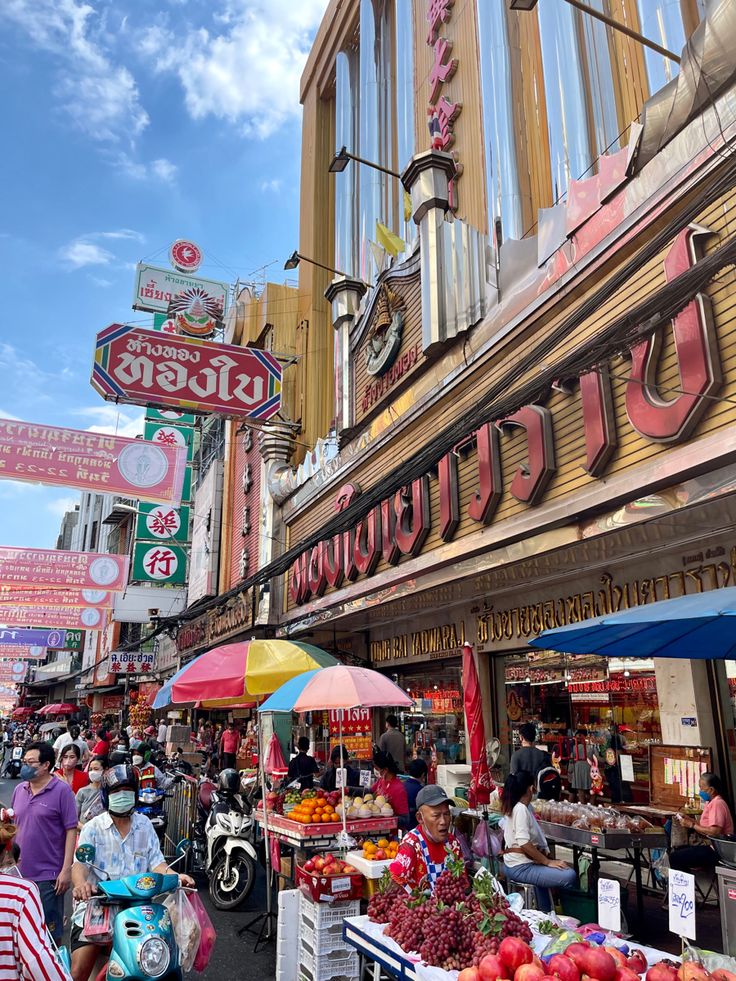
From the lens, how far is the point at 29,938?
9.02 feet

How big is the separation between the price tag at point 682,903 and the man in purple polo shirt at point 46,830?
460cm

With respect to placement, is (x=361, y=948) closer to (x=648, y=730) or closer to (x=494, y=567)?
(x=494, y=567)

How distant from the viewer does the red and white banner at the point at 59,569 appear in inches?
888

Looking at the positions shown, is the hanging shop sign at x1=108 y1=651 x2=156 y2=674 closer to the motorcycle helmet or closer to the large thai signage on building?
the large thai signage on building

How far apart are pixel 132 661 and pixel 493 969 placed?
38652mm

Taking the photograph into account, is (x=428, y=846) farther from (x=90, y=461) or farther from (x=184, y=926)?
(x=90, y=461)

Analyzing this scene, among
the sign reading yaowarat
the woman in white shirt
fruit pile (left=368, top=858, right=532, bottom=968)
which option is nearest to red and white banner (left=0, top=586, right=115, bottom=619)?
the sign reading yaowarat

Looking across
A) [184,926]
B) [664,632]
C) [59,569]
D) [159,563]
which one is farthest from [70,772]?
[159,563]

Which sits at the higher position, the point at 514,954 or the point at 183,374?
the point at 183,374

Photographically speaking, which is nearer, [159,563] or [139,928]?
[139,928]

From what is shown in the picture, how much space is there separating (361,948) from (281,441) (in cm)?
1738

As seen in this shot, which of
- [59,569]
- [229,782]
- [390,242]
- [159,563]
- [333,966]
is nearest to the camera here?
[333,966]

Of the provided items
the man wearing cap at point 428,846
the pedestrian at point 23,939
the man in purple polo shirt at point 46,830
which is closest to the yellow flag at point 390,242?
the man in purple polo shirt at point 46,830

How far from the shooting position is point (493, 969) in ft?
10.8
